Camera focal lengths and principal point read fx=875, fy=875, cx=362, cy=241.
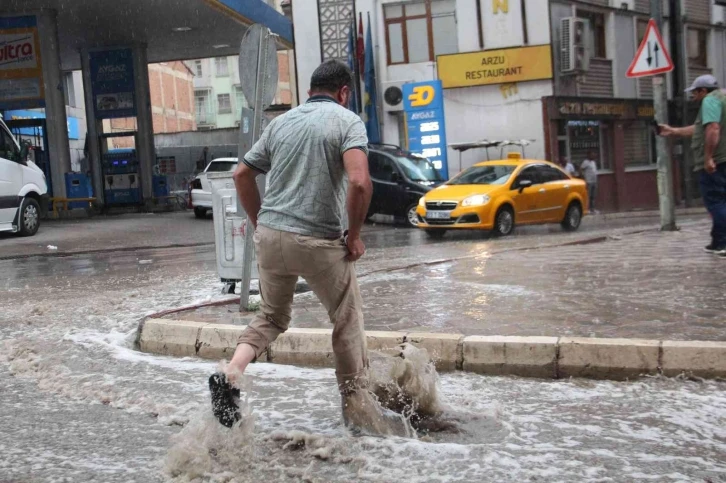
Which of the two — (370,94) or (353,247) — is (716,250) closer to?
(353,247)

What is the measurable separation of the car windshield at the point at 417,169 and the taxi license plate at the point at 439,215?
3947 mm

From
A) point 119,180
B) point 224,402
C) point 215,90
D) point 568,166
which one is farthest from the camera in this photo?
point 215,90

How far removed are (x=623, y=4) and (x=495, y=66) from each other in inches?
239

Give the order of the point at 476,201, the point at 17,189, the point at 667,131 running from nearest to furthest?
the point at 667,131
the point at 476,201
the point at 17,189

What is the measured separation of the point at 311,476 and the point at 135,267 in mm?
9393

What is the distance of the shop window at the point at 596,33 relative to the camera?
29.4 meters

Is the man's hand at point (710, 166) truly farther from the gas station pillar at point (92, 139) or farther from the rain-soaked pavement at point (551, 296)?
the gas station pillar at point (92, 139)

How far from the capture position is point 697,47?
3366 cm

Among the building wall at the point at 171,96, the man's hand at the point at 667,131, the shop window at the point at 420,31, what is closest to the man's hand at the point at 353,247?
the man's hand at the point at 667,131

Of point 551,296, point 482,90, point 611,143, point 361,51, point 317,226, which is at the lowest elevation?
point 551,296

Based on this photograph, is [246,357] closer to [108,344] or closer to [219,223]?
[108,344]

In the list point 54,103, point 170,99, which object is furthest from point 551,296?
point 170,99

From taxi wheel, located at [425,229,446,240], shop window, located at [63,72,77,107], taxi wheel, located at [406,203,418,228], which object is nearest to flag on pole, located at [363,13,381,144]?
taxi wheel, located at [406,203,418,228]

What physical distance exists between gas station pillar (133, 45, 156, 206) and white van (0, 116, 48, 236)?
8.90 metres
